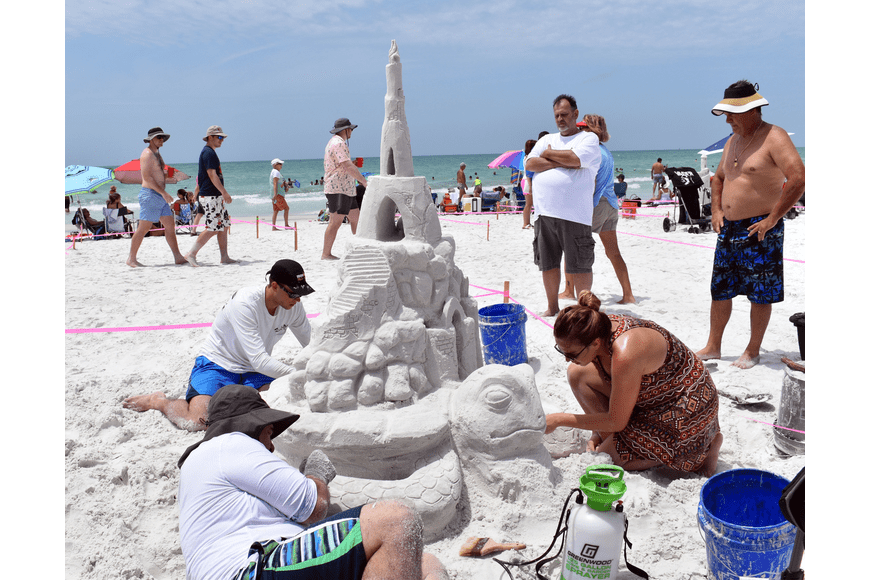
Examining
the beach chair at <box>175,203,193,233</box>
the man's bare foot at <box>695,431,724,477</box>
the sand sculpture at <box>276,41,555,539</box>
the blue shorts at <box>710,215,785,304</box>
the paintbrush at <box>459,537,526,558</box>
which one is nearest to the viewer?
the paintbrush at <box>459,537,526,558</box>

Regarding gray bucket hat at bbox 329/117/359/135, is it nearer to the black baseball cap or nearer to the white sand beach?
the white sand beach

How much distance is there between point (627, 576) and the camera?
7.39ft

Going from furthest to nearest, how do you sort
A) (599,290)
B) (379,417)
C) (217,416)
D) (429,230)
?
(599,290)
(429,230)
(379,417)
(217,416)

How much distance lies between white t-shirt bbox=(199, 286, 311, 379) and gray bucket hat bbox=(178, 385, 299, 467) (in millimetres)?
1111

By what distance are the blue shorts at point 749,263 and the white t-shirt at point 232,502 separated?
3410 mm

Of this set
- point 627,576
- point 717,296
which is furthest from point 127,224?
point 627,576

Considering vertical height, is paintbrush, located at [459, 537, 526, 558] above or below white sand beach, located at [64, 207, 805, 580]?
below

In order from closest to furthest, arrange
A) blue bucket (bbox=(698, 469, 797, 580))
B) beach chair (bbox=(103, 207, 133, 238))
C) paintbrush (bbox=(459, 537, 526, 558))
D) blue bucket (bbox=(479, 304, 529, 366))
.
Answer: blue bucket (bbox=(698, 469, 797, 580)) < paintbrush (bbox=(459, 537, 526, 558)) < blue bucket (bbox=(479, 304, 529, 366)) < beach chair (bbox=(103, 207, 133, 238))

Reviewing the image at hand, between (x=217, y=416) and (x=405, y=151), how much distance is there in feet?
6.50

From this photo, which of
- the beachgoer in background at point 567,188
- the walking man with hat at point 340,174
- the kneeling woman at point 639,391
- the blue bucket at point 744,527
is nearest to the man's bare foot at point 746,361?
the beachgoer in background at point 567,188

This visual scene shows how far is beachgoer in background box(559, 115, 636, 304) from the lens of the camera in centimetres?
562

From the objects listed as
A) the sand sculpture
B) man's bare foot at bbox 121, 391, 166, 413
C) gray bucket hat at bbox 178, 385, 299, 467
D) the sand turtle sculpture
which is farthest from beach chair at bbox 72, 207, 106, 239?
gray bucket hat at bbox 178, 385, 299, 467

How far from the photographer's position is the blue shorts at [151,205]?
23.4 feet

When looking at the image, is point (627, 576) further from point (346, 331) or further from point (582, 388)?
point (346, 331)
